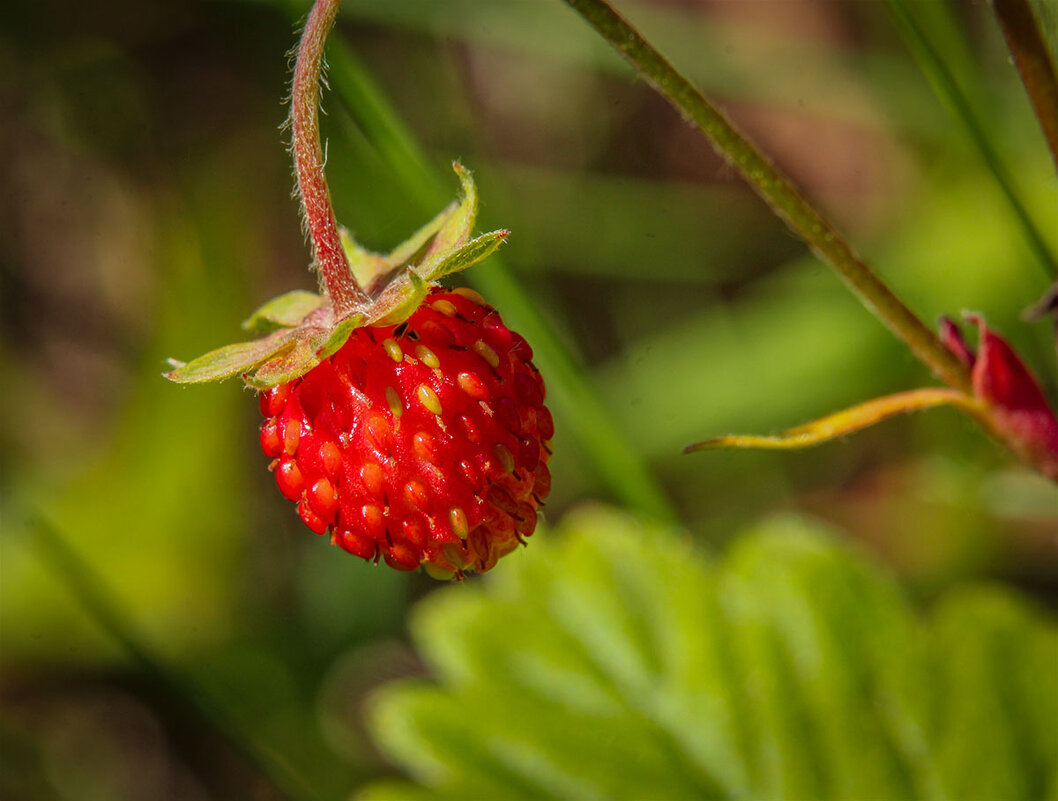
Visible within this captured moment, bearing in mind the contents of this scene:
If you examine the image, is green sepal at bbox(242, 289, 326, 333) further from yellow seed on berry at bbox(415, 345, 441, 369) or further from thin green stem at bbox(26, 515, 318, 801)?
thin green stem at bbox(26, 515, 318, 801)

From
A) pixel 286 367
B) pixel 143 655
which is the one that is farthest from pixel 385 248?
pixel 286 367

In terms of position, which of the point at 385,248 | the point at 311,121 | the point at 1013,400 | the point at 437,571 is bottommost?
the point at 1013,400

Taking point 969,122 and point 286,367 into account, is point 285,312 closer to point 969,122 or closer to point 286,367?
point 286,367

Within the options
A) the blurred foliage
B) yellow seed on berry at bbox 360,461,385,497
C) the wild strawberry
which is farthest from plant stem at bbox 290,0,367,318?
the blurred foliage

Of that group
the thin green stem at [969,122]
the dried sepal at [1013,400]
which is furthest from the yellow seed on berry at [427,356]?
the thin green stem at [969,122]

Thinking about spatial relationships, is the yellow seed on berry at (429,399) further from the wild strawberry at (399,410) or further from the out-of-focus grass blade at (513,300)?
the out-of-focus grass blade at (513,300)
